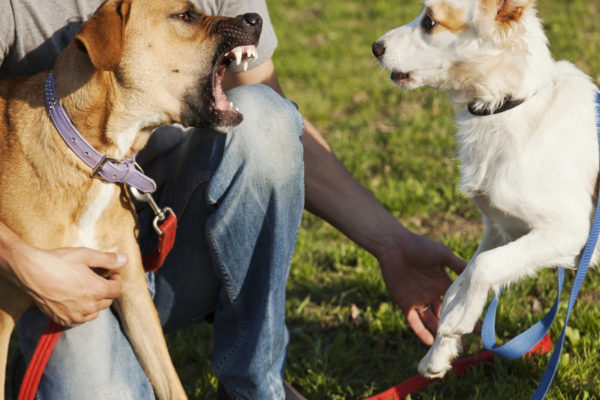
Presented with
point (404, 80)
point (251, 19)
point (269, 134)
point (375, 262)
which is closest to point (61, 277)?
point (269, 134)

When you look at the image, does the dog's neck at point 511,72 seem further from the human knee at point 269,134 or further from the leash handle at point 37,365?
the leash handle at point 37,365

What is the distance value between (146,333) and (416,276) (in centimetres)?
111

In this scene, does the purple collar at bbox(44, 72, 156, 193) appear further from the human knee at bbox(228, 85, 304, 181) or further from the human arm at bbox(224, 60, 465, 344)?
the human arm at bbox(224, 60, 465, 344)

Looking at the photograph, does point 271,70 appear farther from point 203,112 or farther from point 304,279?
point 304,279

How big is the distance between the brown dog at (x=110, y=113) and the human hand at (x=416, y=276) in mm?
903

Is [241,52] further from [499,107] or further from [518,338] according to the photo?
[518,338]

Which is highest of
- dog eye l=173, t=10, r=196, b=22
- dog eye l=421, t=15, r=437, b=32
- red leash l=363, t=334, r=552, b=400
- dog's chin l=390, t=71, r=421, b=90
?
dog eye l=173, t=10, r=196, b=22

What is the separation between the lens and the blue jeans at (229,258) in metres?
2.53

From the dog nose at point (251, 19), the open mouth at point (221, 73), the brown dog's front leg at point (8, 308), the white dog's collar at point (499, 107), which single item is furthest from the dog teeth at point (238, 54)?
the brown dog's front leg at point (8, 308)

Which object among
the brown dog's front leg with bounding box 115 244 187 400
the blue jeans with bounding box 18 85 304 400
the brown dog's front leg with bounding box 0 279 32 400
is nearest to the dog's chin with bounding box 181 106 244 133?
the blue jeans with bounding box 18 85 304 400

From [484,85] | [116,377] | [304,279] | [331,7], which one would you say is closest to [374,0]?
[331,7]

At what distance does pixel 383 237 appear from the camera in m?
2.87

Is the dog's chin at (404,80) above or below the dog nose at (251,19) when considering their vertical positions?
below

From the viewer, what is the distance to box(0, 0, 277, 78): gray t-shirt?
98.3 inches
